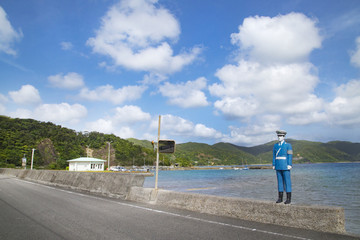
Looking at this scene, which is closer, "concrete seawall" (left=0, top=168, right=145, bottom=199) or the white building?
"concrete seawall" (left=0, top=168, right=145, bottom=199)

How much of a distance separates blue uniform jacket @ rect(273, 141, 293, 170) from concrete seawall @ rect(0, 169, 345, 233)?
3.45ft

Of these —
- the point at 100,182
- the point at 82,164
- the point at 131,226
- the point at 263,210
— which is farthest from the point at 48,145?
the point at 263,210

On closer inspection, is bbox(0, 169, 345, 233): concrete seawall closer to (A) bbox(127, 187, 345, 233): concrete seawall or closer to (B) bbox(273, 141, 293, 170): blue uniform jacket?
(A) bbox(127, 187, 345, 233): concrete seawall

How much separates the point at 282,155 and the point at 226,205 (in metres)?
2.14

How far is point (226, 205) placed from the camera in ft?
23.8

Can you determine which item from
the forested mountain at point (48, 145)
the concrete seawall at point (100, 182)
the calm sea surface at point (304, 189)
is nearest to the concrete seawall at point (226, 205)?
the concrete seawall at point (100, 182)

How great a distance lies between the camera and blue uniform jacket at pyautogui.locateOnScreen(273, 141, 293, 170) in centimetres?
663

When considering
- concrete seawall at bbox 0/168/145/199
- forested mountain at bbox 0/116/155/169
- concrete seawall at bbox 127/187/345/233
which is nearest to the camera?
concrete seawall at bbox 127/187/345/233

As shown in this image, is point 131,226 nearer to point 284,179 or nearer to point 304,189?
point 284,179

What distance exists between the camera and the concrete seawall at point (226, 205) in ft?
17.3

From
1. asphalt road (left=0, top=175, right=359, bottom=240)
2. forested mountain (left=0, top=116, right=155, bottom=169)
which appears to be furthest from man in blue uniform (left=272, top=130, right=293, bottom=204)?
forested mountain (left=0, top=116, right=155, bottom=169)

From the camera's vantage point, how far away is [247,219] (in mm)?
6590

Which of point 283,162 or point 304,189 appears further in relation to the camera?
point 304,189

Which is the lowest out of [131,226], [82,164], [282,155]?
[82,164]
